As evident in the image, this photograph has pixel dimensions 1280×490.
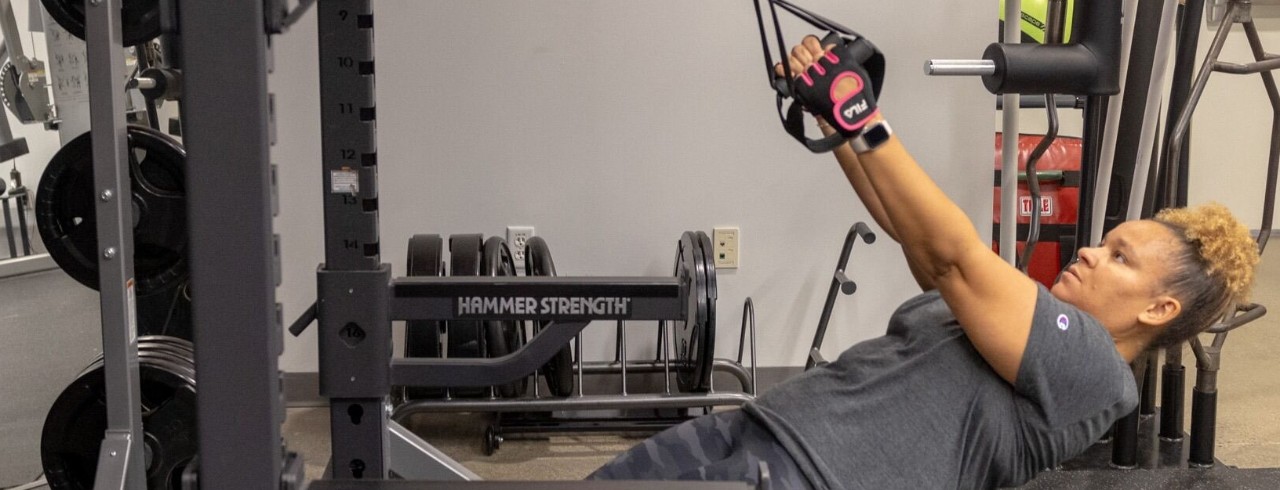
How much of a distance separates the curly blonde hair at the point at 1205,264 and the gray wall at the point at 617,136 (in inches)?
71.1

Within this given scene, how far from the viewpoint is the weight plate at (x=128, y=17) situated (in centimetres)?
200

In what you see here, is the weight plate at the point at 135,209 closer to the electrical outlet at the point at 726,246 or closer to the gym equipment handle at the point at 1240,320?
the electrical outlet at the point at 726,246

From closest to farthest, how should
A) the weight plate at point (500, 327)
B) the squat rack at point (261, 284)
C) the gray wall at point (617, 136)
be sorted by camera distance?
the squat rack at point (261, 284) → the weight plate at point (500, 327) → the gray wall at point (617, 136)

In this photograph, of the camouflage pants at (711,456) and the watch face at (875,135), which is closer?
the watch face at (875,135)

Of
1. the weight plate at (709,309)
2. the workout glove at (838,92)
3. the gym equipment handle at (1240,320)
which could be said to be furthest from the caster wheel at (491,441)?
the workout glove at (838,92)

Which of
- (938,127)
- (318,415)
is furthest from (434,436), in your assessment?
(938,127)

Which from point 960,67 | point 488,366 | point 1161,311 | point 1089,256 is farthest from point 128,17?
point 1161,311

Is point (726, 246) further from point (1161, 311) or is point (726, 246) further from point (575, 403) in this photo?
point (1161, 311)

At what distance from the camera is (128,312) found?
2.00 meters

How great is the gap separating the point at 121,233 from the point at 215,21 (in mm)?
860

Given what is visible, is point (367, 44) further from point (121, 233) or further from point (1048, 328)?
point (1048, 328)

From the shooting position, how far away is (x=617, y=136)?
3.40 meters

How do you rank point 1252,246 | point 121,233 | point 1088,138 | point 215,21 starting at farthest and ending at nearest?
point 1088,138 < point 121,233 < point 1252,246 < point 215,21

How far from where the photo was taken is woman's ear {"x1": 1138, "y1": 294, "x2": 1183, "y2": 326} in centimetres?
160
